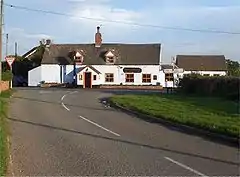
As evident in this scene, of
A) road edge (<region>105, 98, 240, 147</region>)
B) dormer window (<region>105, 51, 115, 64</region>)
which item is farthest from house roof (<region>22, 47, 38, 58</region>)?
road edge (<region>105, 98, 240, 147</region>)

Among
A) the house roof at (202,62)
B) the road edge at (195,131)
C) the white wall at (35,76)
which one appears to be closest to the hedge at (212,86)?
the road edge at (195,131)

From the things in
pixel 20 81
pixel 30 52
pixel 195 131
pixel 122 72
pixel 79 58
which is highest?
pixel 30 52

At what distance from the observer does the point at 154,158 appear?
1087 cm

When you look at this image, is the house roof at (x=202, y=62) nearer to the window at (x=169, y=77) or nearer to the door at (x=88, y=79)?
the window at (x=169, y=77)

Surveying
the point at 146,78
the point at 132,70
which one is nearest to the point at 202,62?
the point at 146,78

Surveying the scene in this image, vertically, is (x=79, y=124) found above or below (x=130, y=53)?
below

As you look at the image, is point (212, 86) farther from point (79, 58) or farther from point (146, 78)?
point (79, 58)

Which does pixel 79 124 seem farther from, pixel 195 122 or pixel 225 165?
pixel 225 165

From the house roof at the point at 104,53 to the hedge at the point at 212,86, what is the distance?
20.9 m

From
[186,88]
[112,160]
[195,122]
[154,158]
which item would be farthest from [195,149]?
[186,88]

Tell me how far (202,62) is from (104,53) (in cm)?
2969

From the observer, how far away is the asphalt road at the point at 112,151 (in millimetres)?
9453

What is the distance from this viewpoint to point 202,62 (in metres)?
Answer: 97.0

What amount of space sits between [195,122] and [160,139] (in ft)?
13.0
